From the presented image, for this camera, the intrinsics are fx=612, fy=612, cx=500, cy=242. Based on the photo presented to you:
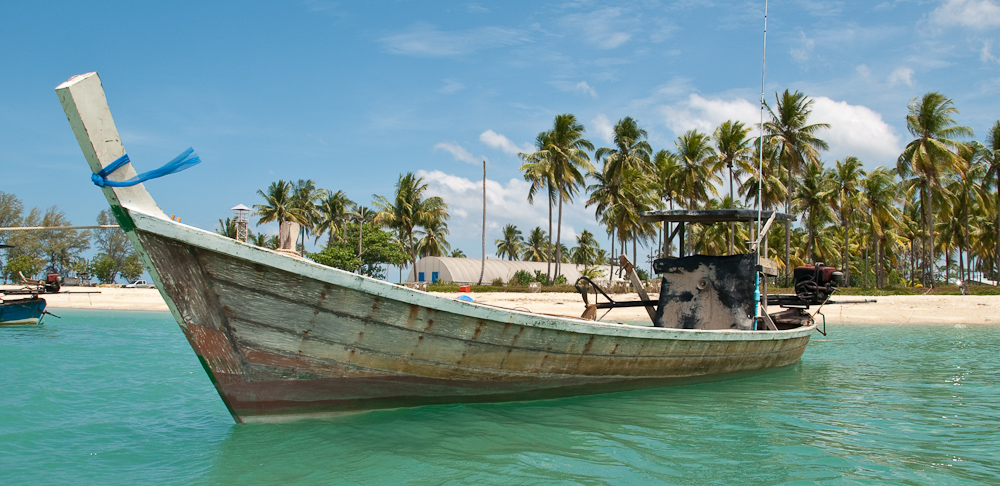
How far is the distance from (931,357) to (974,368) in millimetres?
1751

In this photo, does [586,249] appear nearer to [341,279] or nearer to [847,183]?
[847,183]

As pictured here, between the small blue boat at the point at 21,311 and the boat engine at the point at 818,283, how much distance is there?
75.1 feet

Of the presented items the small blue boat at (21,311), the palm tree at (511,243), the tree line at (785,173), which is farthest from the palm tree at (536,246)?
the small blue boat at (21,311)

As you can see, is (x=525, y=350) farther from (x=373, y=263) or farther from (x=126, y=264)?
(x=126, y=264)

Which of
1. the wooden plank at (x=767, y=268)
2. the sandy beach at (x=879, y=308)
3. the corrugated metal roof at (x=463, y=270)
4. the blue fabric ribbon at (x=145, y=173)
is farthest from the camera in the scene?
the corrugated metal roof at (x=463, y=270)

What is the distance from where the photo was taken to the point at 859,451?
17.1ft

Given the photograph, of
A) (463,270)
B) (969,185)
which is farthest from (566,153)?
(969,185)

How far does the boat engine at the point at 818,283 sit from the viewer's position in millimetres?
10367

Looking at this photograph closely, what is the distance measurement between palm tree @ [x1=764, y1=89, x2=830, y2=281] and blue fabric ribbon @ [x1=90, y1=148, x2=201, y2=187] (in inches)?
1412

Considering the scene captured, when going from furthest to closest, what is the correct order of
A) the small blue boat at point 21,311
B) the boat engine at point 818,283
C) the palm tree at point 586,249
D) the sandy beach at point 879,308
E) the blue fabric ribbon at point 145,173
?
the palm tree at point 586,249 → the sandy beach at point 879,308 → the small blue boat at point 21,311 → the boat engine at point 818,283 → the blue fabric ribbon at point 145,173

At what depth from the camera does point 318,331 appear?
4977mm

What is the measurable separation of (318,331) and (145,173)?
1.73m

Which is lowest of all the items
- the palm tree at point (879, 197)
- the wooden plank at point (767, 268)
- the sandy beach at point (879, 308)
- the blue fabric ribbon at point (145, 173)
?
the sandy beach at point (879, 308)

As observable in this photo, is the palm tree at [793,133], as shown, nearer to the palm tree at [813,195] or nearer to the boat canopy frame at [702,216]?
the palm tree at [813,195]
